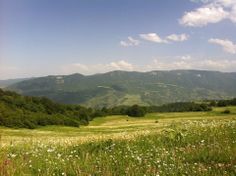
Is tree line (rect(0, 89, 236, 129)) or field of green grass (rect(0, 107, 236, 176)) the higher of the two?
field of green grass (rect(0, 107, 236, 176))

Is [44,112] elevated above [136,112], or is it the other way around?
[44,112]

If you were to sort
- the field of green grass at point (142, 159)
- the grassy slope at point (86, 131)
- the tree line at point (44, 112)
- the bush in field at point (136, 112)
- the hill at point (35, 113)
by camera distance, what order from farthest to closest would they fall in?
1. the bush in field at point (136, 112)
2. the tree line at point (44, 112)
3. the hill at point (35, 113)
4. the grassy slope at point (86, 131)
5. the field of green grass at point (142, 159)

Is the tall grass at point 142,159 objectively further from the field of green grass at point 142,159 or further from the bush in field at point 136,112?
the bush in field at point 136,112

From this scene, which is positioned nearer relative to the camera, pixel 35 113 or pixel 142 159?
pixel 142 159

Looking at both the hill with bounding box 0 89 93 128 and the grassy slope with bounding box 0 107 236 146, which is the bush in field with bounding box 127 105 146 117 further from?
the hill with bounding box 0 89 93 128

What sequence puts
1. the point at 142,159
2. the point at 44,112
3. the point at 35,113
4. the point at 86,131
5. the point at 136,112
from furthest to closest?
the point at 136,112 → the point at 44,112 → the point at 35,113 → the point at 86,131 → the point at 142,159

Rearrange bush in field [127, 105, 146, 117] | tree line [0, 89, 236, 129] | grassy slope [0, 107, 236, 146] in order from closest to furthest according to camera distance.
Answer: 1. grassy slope [0, 107, 236, 146]
2. tree line [0, 89, 236, 129]
3. bush in field [127, 105, 146, 117]

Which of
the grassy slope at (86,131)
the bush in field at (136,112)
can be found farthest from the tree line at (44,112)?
the grassy slope at (86,131)

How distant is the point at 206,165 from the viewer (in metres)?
7.29

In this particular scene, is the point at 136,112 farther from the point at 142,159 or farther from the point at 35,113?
the point at 142,159

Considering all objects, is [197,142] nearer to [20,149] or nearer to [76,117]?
[20,149]

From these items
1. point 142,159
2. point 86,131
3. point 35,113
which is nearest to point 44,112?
point 35,113

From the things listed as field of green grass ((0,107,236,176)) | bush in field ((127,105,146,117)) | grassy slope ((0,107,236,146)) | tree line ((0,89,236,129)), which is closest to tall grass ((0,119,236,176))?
field of green grass ((0,107,236,176))

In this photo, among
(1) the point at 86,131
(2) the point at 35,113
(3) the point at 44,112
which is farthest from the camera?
(3) the point at 44,112
